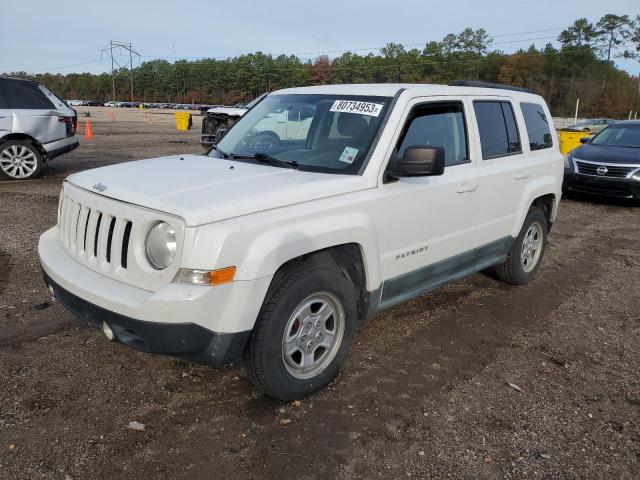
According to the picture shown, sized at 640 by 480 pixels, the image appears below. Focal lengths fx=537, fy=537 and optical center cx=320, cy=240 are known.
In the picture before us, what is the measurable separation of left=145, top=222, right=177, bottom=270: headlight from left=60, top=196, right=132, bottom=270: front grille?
6.1 inches

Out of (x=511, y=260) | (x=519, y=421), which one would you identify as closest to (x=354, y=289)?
(x=519, y=421)

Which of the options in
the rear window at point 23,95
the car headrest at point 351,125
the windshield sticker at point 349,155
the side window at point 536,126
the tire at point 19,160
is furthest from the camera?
the tire at point 19,160

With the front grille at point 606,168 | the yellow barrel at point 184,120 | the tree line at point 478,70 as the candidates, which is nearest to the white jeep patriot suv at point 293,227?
the front grille at point 606,168

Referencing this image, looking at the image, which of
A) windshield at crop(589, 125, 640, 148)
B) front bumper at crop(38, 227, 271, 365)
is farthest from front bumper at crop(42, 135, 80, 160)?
windshield at crop(589, 125, 640, 148)

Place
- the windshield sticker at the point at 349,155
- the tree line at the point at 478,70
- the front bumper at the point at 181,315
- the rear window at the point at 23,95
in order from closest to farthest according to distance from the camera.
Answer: the front bumper at the point at 181,315 → the windshield sticker at the point at 349,155 → the rear window at the point at 23,95 → the tree line at the point at 478,70

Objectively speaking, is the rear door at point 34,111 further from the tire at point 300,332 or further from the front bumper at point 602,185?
the front bumper at point 602,185

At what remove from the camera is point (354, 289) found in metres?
3.37

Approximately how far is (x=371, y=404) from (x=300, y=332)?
63cm

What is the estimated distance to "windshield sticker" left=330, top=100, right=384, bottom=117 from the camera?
3709 millimetres

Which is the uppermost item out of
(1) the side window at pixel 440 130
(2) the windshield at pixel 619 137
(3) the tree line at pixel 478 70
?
(3) the tree line at pixel 478 70

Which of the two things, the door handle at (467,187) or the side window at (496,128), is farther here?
the side window at (496,128)

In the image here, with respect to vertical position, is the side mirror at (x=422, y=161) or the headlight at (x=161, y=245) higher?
→ the side mirror at (x=422, y=161)

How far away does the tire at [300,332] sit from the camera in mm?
2918

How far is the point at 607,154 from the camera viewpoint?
1030cm
